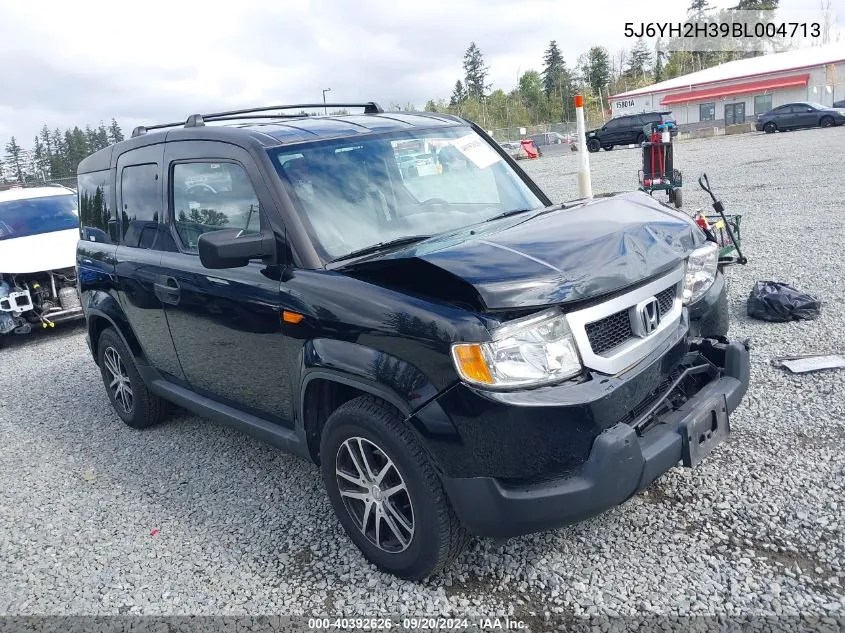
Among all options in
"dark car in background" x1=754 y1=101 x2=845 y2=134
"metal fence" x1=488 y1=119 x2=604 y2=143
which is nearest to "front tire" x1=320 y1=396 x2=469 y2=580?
"dark car in background" x1=754 y1=101 x2=845 y2=134

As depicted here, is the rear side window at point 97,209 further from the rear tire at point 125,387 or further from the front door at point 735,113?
the front door at point 735,113

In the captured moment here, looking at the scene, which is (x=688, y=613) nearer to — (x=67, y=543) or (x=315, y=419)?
(x=315, y=419)

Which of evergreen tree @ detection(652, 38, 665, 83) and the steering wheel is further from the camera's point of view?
evergreen tree @ detection(652, 38, 665, 83)

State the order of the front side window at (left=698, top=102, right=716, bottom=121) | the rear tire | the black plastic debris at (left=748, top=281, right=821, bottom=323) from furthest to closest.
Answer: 1. the front side window at (left=698, top=102, right=716, bottom=121)
2. the black plastic debris at (left=748, top=281, right=821, bottom=323)
3. the rear tire

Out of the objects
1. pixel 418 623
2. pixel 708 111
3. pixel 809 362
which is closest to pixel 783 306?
pixel 809 362

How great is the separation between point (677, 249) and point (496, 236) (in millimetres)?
820

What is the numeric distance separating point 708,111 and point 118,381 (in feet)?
201

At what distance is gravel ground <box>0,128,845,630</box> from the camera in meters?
2.87

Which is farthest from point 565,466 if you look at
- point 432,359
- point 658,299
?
point 658,299

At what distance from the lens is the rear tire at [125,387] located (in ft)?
16.6

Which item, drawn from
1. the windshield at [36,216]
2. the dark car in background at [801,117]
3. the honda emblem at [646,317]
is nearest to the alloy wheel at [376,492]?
the honda emblem at [646,317]

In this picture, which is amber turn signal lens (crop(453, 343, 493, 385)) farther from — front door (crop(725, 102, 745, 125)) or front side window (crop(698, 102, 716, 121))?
front side window (crop(698, 102, 716, 121))

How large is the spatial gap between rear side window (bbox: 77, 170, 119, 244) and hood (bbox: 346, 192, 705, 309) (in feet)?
8.87

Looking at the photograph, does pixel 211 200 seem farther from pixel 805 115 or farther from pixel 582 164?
pixel 805 115
